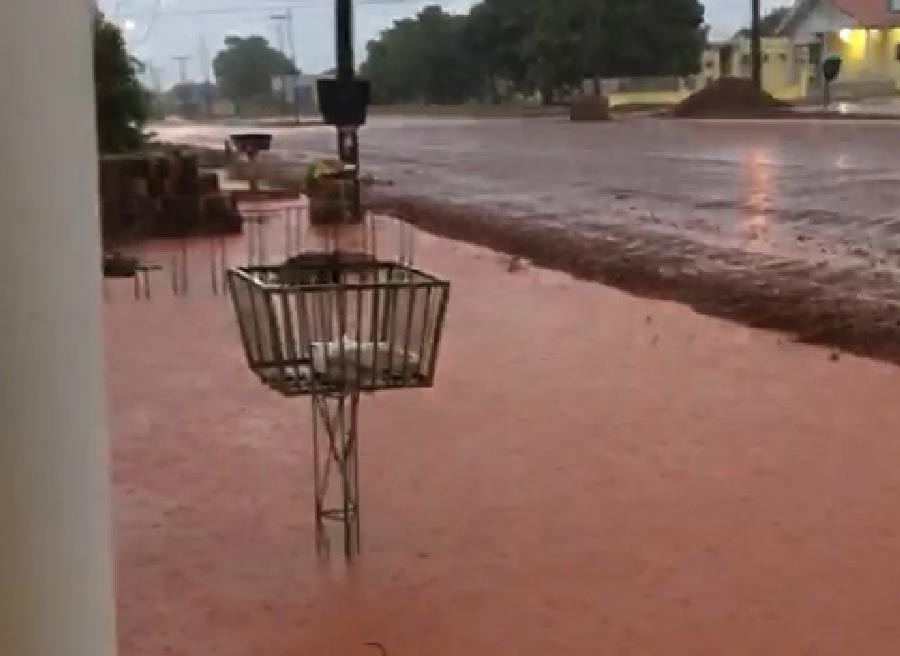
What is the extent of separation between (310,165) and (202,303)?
2.14m

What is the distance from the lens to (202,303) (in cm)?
257

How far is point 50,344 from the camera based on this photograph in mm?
547

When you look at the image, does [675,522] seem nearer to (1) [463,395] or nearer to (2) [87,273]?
(1) [463,395]

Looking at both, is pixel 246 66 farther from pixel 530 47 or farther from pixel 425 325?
pixel 425 325

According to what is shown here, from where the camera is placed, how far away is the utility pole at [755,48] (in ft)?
24.0

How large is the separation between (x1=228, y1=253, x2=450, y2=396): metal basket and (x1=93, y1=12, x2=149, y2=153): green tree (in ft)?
8.56

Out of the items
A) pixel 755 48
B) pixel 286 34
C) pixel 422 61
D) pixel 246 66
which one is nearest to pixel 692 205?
pixel 286 34

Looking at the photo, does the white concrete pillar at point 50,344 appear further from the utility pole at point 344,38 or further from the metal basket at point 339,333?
the utility pole at point 344,38

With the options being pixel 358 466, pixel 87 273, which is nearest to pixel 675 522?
pixel 358 466

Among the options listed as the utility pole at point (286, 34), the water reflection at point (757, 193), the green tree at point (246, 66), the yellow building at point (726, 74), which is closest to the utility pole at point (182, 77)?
the green tree at point (246, 66)

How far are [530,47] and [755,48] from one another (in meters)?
2.19

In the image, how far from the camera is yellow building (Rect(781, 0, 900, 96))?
27.1 feet

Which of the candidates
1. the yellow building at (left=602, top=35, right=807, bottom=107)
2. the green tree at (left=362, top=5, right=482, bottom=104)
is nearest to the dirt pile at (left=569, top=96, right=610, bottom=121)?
the yellow building at (left=602, top=35, right=807, bottom=107)

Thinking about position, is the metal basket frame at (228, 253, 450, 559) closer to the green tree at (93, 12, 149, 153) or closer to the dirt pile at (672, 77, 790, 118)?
the green tree at (93, 12, 149, 153)
